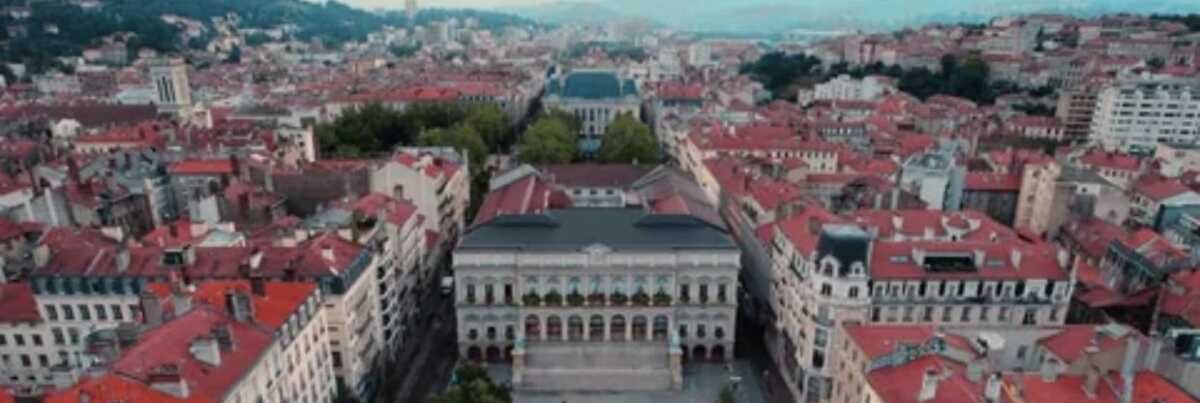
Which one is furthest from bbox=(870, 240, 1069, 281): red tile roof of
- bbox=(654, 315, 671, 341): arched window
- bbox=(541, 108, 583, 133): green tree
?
bbox=(541, 108, 583, 133): green tree

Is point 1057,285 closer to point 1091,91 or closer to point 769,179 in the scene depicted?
point 769,179

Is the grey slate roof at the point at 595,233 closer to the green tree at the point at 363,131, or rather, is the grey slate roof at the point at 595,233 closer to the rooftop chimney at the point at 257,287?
the rooftop chimney at the point at 257,287

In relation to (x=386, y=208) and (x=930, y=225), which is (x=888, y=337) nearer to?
(x=930, y=225)

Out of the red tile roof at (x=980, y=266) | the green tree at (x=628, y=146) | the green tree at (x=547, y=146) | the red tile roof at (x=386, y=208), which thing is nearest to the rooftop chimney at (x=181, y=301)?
the red tile roof at (x=386, y=208)

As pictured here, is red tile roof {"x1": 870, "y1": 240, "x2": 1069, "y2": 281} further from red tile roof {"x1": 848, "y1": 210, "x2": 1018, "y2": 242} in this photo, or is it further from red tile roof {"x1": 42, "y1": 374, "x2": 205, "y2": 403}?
red tile roof {"x1": 42, "y1": 374, "x2": 205, "y2": 403}

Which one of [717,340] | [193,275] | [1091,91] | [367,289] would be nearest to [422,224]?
[367,289]

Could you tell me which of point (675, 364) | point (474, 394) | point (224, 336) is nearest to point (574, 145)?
point (675, 364)

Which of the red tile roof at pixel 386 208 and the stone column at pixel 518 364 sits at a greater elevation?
the red tile roof at pixel 386 208
